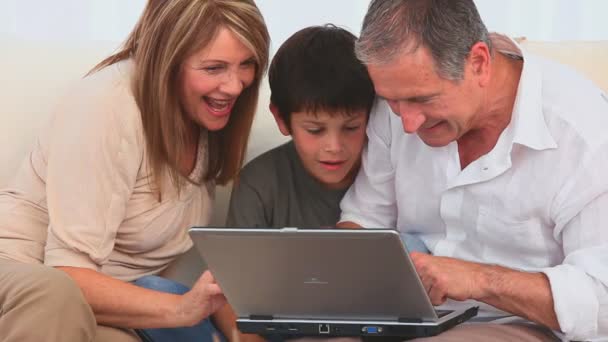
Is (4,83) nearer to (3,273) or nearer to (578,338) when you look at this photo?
(3,273)

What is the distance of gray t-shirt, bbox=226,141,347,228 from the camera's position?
224cm

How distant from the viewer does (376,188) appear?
7.14ft

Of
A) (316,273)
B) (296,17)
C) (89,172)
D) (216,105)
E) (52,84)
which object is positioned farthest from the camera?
(296,17)

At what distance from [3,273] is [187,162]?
448mm

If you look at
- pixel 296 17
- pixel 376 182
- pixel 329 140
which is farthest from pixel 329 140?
pixel 296 17

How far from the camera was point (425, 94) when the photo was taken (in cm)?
185

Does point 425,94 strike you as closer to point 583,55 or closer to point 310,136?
point 310,136

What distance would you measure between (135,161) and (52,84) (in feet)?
1.33

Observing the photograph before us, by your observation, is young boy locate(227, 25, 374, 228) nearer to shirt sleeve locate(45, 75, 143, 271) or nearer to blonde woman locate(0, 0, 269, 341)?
blonde woman locate(0, 0, 269, 341)

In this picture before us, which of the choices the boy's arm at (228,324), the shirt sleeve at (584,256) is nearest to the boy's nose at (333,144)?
the boy's arm at (228,324)

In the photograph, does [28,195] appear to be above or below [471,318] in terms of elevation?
above

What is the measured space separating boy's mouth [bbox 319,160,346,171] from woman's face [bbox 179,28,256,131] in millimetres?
198

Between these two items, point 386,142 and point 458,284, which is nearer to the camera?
point 458,284

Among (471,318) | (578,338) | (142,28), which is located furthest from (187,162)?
(578,338)
